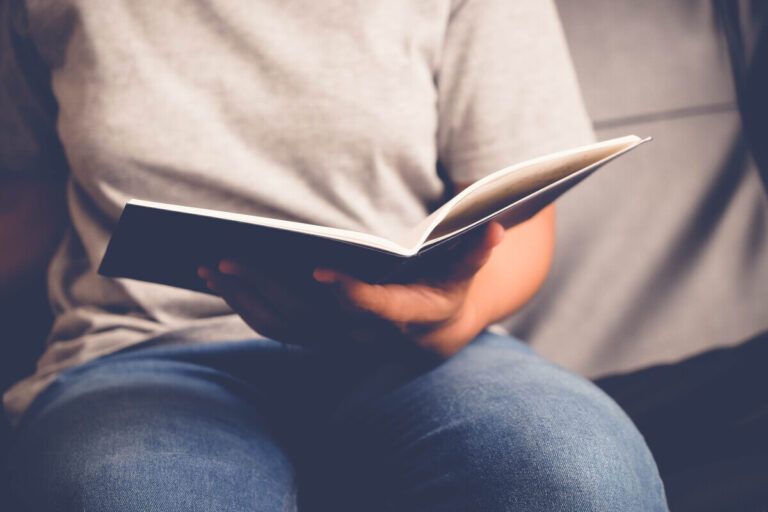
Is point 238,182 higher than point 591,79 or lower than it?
higher

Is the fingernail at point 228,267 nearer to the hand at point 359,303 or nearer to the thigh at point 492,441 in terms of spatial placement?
the hand at point 359,303

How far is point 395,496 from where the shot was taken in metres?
0.58

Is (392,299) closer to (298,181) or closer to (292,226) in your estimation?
(292,226)

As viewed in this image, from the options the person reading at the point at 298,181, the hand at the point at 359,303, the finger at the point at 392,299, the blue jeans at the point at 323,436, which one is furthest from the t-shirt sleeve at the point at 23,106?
the finger at the point at 392,299

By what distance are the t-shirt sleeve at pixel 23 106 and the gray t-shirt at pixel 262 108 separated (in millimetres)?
58

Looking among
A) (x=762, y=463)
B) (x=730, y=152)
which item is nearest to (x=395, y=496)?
(x=762, y=463)

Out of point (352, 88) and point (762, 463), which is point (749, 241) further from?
point (352, 88)

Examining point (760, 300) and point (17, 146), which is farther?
point (760, 300)

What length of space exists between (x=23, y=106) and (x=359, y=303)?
0.59 meters

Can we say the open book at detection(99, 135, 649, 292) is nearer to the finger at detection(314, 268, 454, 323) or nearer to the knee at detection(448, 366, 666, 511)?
the finger at detection(314, 268, 454, 323)

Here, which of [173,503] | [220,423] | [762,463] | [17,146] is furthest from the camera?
[17,146]

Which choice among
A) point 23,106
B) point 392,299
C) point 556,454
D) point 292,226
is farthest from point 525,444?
point 23,106

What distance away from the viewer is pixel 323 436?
0.67 meters

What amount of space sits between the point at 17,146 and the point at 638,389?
894 mm
